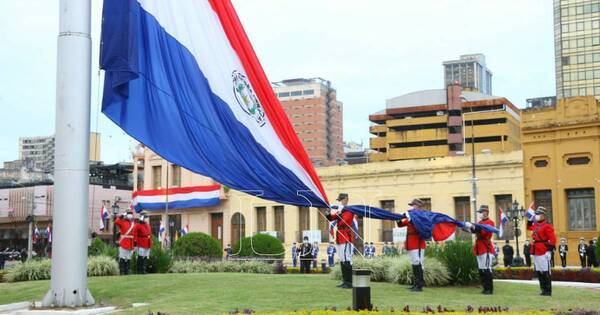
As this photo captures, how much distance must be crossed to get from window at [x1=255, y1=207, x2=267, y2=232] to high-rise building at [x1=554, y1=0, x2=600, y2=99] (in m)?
51.4

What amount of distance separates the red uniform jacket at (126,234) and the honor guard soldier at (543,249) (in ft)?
34.3

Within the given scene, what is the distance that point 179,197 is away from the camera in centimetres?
5928

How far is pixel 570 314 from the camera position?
394 inches

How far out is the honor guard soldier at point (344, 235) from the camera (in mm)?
13914

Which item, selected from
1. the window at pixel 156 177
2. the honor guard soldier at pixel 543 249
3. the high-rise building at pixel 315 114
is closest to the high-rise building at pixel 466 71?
the high-rise building at pixel 315 114

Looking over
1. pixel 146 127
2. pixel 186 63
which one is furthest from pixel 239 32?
pixel 146 127

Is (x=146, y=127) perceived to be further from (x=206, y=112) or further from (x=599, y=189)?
(x=599, y=189)

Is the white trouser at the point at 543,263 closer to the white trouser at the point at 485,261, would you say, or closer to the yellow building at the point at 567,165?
the white trouser at the point at 485,261

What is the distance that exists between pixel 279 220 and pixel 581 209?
22083 millimetres

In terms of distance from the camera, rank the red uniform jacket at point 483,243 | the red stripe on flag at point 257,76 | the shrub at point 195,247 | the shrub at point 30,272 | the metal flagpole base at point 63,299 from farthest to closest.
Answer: the shrub at point 195,247 → the shrub at point 30,272 → the red uniform jacket at point 483,243 → the red stripe on flag at point 257,76 → the metal flagpole base at point 63,299

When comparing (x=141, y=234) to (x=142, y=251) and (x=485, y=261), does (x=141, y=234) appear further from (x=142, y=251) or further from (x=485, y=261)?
(x=485, y=261)

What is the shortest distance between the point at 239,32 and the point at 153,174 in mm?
50762

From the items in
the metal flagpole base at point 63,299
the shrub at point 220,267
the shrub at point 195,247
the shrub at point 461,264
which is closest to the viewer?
the metal flagpole base at point 63,299

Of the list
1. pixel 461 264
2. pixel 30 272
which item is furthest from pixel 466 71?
pixel 461 264
